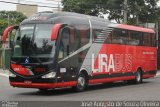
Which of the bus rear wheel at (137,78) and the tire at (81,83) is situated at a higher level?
the tire at (81,83)

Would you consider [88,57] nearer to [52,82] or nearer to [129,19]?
[52,82]

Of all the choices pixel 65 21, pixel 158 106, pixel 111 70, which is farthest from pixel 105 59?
pixel 158 106

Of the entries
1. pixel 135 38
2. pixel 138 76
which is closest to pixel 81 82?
pixel 135 38

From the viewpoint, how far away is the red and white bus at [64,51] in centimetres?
1814

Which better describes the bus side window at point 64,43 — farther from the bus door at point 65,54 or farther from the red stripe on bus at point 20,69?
the red stripe on bus at point 20,69

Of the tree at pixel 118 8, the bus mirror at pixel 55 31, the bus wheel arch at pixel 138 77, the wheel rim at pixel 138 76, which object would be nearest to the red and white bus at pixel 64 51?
the bus mirror at pixel 55 31

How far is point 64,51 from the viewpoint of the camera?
18812mm

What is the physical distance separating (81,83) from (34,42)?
3.08 meters

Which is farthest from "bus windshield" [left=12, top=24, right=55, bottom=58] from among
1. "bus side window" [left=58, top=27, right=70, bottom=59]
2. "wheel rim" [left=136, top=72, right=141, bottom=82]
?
"wheel rim" [left=136, top=72, right=141, bottom=82]

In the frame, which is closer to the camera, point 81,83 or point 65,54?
point 65,54

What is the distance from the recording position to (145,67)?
90.7 feet

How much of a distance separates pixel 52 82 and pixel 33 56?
1308mm

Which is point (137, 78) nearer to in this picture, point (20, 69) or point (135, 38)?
point (135, 38)

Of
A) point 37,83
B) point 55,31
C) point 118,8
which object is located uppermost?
point 55,31
